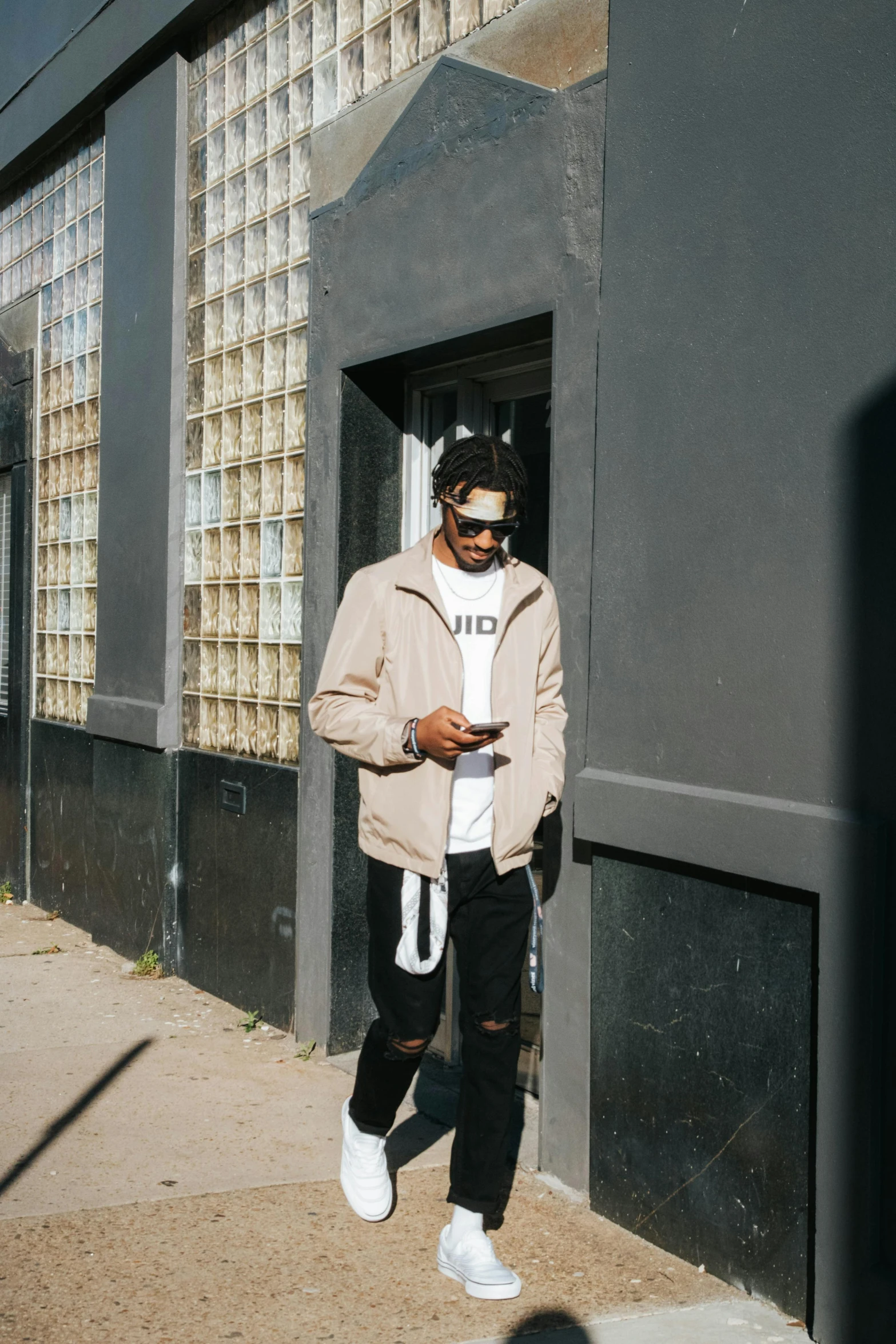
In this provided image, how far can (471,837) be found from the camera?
3.69m

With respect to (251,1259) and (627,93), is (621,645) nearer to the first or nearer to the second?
(627,93)

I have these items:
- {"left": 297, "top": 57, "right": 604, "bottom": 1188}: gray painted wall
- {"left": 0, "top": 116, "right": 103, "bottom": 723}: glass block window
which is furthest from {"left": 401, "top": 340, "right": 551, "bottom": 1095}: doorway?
{"left": 0, "top": 116, "right": 103, "bottom": 723}: glass block window

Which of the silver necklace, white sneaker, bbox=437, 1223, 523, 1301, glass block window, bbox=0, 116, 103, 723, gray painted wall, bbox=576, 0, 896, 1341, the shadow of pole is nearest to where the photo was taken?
gray painted wall, bbox=576, 0, 896, 1341

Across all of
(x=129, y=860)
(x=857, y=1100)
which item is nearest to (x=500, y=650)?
(x=857, y=1100)

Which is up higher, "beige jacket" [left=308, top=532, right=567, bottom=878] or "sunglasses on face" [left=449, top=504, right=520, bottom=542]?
"sunglasses on face" [left=449, top=504, right=520, bottom=542]

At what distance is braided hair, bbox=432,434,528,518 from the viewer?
3.67 m

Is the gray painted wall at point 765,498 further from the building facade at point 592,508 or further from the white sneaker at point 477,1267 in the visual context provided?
the white sneaker at point 477,1267

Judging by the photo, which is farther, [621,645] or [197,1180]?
[197,1180]

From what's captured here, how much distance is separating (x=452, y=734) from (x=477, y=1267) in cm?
141

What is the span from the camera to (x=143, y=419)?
24.4 ft

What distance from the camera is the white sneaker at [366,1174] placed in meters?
3.95

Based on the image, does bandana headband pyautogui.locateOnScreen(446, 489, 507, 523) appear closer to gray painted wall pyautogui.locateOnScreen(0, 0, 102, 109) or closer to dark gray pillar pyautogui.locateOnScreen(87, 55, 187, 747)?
dark gray pillar pyautogui.locateOnScreen(87, 55, 187, 747)

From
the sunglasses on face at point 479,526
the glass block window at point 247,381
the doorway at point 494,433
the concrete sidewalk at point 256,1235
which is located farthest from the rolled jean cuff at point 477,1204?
the glass block window at point 247,381

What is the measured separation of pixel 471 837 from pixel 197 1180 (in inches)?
61.9
